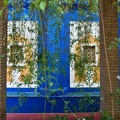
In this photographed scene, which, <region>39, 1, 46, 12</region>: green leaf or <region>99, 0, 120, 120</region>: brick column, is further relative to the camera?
<region>99, 0, 120, 120</region>: brick column

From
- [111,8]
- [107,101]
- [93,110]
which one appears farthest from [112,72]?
[93,110]

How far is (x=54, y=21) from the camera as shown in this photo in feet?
16.4

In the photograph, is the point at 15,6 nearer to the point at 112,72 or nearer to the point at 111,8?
the point at 111,8

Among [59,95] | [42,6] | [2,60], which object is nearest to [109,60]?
[2,60]

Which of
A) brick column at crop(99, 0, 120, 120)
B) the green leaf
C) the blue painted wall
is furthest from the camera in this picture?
the blue painted wall

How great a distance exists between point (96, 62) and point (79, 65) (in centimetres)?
45

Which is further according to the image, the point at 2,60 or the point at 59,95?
the point at 59,95

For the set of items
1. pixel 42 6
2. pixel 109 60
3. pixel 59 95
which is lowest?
pixel 59 95

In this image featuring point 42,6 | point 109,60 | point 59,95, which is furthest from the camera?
point 59,95

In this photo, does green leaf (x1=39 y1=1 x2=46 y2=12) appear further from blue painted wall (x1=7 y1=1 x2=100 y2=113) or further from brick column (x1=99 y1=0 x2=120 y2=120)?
blue painted wall (x1=7 y1=1 x2=100 y2=113)

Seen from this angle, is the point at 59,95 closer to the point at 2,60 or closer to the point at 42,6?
the point at 2,60

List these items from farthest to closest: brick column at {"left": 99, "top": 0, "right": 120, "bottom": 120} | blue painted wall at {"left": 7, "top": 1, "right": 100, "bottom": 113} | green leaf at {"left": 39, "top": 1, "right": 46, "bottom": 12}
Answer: blue painted wall at {"left": 7, "top": 1, "right": 100, "bottom": 113} < brick column at {"left": 99, "top": 0, "right": 120, "bottom": 120} < green leaf at {"left": 39, "top": 1, "right": 46, "bottom": 12}

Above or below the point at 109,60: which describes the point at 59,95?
below

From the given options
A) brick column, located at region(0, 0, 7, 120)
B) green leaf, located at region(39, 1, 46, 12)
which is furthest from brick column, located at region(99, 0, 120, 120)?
green leaf, located at region(39, 1, 46, 12)
